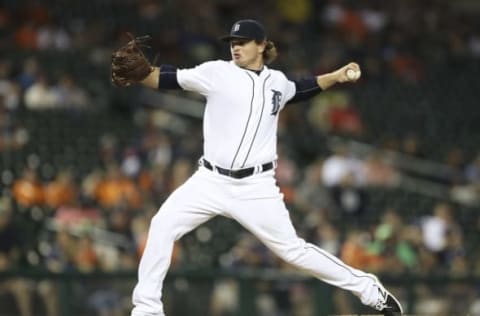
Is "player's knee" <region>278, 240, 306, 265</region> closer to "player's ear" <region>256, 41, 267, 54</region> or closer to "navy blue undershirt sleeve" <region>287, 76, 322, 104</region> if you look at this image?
"navy blue undershirt sleeve" <region>287, 76, 322, 104</region>

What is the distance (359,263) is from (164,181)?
7.78 ft

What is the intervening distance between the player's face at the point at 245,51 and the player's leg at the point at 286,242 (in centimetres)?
69

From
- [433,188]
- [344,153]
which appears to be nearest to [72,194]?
[344,153]

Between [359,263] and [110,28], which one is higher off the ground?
[110,28]

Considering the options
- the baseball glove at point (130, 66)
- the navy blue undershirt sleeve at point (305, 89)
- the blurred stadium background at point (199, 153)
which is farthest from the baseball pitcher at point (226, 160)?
the blurred stadium background at point (199, 153)

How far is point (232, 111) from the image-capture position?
6484 mm

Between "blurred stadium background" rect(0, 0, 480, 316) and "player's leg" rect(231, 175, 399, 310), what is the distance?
4009mm

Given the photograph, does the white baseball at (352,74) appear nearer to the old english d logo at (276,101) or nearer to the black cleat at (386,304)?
the old english d logo at (276,101)

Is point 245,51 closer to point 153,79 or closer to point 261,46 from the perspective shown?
point 261,46

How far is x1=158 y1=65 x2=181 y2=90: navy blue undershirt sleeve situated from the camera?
6.51 meters

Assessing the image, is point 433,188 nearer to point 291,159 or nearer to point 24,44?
point 291,159

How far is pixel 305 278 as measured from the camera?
11.1 meters

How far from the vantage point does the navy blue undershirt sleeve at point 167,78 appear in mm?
6508

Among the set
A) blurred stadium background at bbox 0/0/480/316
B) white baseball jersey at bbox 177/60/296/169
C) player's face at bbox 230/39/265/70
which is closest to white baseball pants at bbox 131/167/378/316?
white baseball jersey at bbox 177/60/296/169
